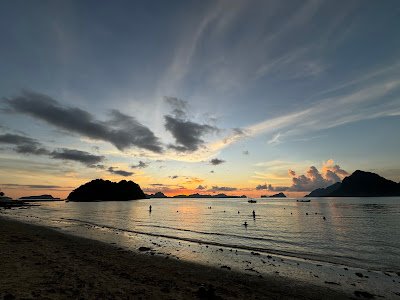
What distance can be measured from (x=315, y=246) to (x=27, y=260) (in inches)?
1344

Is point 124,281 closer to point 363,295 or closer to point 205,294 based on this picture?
point 205,294

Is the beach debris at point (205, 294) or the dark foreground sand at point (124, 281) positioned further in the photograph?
the beach debris at point (205, 294)

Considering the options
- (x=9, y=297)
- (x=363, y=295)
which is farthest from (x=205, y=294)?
(x=363, y=295)

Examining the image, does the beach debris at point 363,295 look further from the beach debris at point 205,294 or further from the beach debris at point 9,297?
the beach debris at point 9,297

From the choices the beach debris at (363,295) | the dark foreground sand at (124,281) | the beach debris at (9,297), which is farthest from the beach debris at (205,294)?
the beach debris at (363,295)

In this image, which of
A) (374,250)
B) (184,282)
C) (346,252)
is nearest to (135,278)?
(184,282)

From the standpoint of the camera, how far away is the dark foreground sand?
13.3 m

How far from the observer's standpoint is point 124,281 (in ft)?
52.4

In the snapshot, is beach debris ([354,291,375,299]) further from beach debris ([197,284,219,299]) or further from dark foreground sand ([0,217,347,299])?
beach debris ([197,284,219,299])

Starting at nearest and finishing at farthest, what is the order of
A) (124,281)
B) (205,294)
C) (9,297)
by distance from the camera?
1. (9,297)
2. (205,294)
3. (124,281)

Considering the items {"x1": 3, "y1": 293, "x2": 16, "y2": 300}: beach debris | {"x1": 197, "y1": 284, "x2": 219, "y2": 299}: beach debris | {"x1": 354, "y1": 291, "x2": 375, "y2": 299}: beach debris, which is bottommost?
{"x1": 354, "y1": 291, "x2": 375, "y2": 299}: beach debris

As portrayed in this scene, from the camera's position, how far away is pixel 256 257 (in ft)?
89.5

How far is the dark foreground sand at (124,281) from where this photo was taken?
13.3 m

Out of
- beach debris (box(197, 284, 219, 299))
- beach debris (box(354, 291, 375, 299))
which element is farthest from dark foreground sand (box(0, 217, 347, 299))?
beach debris (box(354, 291, 375, 299))
